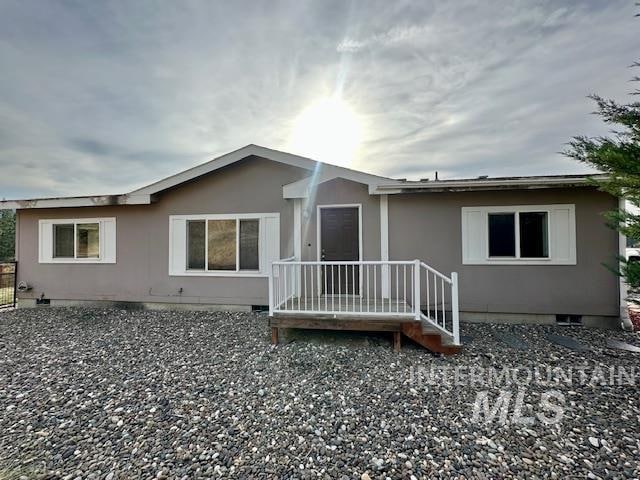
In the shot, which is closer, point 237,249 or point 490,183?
point 490,183

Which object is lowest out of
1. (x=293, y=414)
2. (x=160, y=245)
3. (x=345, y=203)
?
(x=293, y=414)

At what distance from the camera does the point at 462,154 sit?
33.1 feet

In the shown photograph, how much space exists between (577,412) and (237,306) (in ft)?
20.5

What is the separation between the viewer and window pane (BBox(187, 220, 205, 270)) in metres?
7.39

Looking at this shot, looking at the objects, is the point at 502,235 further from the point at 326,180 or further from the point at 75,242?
the point at 75,242

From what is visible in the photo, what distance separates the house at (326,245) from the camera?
19.3 feet

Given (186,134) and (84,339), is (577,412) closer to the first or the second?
(84,339)

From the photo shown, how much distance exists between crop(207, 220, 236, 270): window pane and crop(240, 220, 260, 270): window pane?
0.67 ft

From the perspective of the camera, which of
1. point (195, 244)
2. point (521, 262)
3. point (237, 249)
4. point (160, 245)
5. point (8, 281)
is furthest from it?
point (8, 281)

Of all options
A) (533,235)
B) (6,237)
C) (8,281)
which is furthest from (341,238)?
(6,237)

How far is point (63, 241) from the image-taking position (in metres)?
8.20

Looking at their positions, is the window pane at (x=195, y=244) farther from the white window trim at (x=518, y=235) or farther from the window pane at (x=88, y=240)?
the white window trim at (x=518, y=235)

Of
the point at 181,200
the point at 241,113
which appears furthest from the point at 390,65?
the point at 181,200

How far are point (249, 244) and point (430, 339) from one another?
14.8 ft
